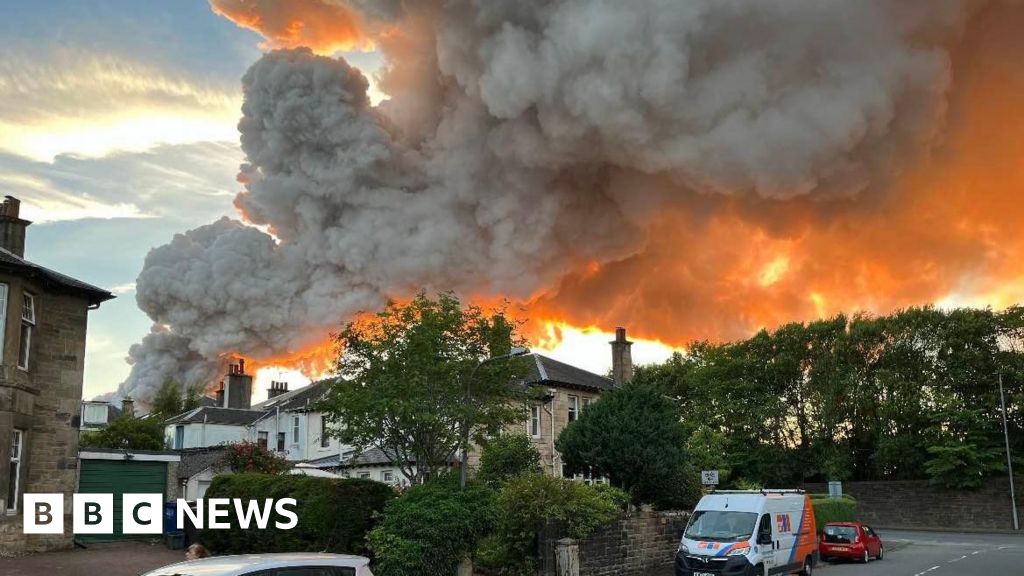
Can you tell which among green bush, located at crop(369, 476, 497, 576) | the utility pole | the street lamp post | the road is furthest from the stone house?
the utility pole

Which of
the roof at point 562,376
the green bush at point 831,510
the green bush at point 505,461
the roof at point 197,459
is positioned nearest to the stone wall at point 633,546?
the green bush at point 505,461

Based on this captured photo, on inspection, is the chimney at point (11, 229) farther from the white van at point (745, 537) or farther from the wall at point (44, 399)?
the white van at point (745, 537)

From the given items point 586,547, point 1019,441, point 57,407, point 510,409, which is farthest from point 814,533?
point 1019,441

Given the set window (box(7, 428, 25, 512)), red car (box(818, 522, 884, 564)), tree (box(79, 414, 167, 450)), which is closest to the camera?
window (box(7, 428, 25, 512))

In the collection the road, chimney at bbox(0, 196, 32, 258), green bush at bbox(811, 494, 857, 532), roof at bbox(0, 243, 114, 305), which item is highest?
chimney at bbox(0, 196, 32, 258)

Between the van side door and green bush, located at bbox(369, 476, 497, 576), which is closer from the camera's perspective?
green bush, located at bbox(369, 476, 497, 576)

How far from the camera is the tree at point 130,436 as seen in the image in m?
40.6

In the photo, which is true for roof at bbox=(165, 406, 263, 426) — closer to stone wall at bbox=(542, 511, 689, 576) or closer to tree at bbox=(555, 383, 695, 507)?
tree at bbox=(555, 383, 695, 507)

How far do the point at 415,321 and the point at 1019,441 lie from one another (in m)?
40.3

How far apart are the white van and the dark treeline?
20.7 metres

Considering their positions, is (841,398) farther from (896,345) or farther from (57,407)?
(57,407)

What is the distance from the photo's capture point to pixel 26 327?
22047 millimetres

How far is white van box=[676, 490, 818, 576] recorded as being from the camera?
18250 mm

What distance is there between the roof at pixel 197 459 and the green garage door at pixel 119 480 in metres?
5.22
